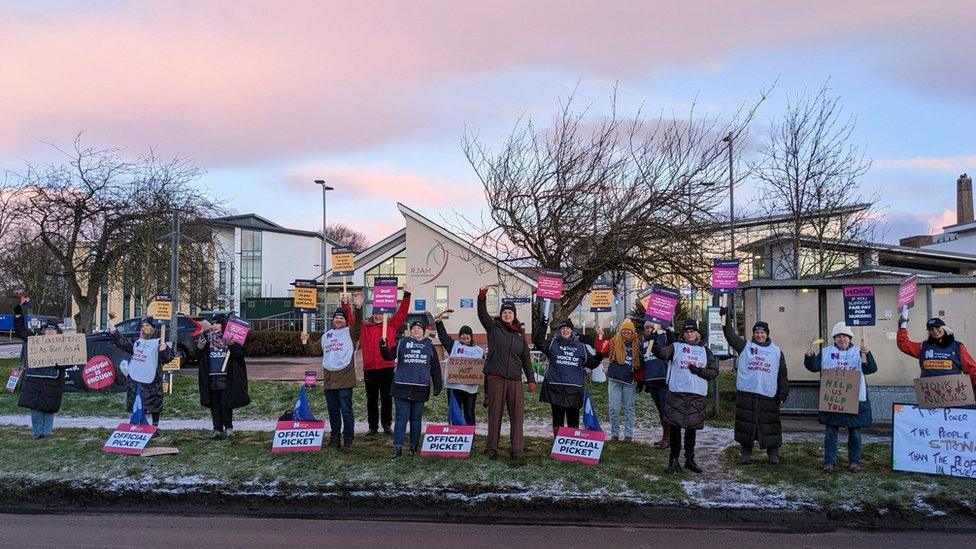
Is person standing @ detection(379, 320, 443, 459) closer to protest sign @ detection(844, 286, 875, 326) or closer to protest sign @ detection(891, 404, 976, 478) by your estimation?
protest sign @ detection(891, 404, 976, 478)

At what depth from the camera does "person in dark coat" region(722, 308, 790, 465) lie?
9.17 metres

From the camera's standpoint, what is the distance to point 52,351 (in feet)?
35.9

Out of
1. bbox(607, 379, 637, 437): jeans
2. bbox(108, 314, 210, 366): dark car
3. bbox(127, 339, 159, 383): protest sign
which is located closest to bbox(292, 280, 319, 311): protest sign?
bbox(127, 339, 159, 383): protest sign

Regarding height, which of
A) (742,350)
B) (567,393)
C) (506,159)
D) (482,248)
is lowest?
(567,393)

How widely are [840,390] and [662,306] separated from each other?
2688 mm

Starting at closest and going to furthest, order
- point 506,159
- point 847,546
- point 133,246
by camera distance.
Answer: point 847,546 → point 506,159 → point 133,246

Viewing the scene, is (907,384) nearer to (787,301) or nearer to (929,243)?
(787,301)

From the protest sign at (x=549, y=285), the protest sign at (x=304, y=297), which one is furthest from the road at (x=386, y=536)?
the protest sign at (x=304, y=297)

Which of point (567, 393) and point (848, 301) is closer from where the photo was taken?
point (567, 393)

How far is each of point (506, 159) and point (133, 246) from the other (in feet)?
42.0

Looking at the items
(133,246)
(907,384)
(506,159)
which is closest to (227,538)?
(506,159)

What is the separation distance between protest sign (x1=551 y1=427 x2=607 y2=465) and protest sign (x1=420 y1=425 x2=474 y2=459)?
1106mm

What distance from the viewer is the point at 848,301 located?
1063 centimetres

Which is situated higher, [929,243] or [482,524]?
[929,243]
